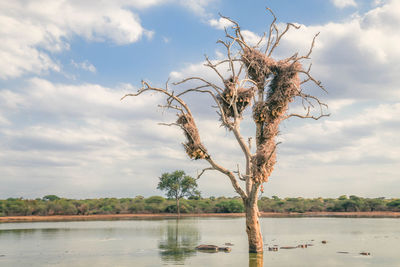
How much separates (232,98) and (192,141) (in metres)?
2.57

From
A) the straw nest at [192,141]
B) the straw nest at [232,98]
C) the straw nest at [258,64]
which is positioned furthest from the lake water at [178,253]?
the straw nest at [258,64]

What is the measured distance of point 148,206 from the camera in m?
64.5

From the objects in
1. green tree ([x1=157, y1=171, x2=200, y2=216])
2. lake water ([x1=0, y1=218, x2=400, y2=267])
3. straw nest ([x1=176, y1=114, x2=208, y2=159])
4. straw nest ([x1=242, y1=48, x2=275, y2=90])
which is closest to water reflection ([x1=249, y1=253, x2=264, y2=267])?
lake water ([x1=0, y1=218, x2=400, y2=267])

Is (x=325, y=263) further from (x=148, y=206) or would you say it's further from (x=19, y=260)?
(x=148, y=206)

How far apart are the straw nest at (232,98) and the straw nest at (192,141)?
1.84 metres

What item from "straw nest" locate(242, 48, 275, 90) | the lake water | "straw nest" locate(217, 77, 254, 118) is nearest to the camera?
the lake water

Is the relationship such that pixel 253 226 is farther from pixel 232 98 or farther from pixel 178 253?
pixel 232 98

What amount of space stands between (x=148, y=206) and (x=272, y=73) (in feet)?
165

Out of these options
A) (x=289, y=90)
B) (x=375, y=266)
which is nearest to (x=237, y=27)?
(x=289, y=90)

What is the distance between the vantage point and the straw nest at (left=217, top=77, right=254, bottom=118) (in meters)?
17.7

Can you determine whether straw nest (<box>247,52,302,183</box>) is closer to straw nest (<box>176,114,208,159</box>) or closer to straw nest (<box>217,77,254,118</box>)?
straw nest (<box>217,77,254,118</box>)

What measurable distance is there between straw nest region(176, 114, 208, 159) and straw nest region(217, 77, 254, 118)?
184 centimetres

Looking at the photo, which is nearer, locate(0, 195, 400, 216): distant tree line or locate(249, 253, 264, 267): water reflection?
locate(249, 253, 264, 267): water reflection

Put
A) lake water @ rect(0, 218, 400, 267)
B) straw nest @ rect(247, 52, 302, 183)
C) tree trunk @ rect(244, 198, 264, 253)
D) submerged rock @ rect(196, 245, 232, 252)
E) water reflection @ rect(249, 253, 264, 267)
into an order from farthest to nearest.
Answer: submerged rock @ rect(196, 245, 232, 252) < tree trunk @ rect(244, 198, 264, 253) < straw nest @ rect(247, 52, 302, 183) < lake water @ rect(0, 218, 400, 267) < water reflection @ rect(249, 253, 264, 267)
